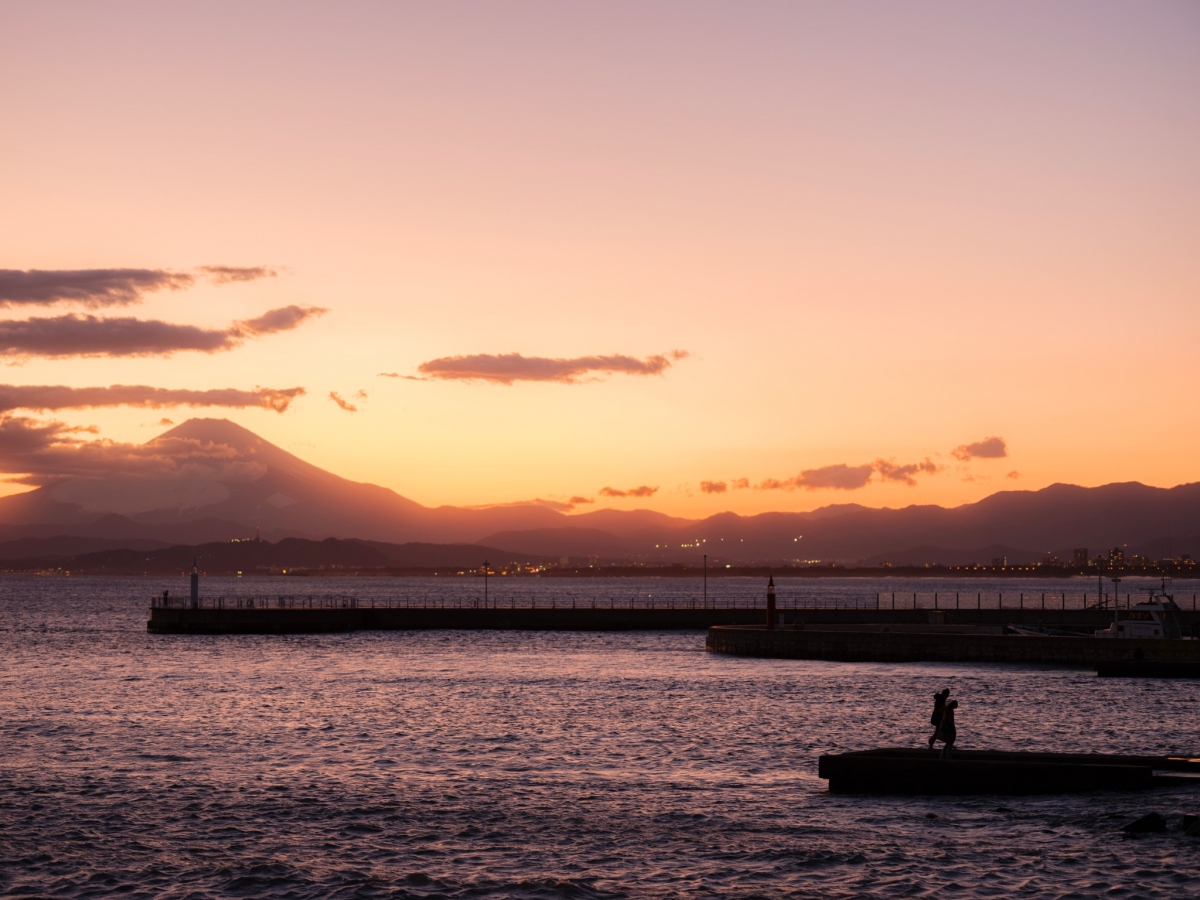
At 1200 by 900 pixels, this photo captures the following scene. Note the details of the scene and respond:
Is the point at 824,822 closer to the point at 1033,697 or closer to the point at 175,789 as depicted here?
the point at 175,789

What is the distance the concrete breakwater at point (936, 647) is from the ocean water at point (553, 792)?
4104 mm

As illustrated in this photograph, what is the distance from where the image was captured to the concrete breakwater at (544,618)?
111000mm

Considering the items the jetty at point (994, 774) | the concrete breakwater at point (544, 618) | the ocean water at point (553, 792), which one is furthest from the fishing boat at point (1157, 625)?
the jetty at point (994, 774)

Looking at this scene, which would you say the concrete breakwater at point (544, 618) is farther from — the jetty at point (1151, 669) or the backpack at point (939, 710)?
the backpack at point (939, 710)

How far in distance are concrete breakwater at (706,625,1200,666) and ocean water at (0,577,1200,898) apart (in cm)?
410

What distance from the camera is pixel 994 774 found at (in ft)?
106

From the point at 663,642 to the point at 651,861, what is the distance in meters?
77.0

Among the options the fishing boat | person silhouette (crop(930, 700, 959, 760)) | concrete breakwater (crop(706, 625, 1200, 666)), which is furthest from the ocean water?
the fishing boat

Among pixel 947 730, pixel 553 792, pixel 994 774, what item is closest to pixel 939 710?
pixel 947 730

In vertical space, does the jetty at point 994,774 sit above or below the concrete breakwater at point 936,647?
above

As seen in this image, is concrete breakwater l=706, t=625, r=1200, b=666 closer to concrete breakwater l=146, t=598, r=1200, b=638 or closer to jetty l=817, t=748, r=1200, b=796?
concrete breakwater l=146, t=598, r=1200, b=638

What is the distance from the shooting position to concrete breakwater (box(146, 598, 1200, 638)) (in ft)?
364

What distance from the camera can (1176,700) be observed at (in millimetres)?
56312

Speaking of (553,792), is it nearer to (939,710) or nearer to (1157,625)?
(939,710)
